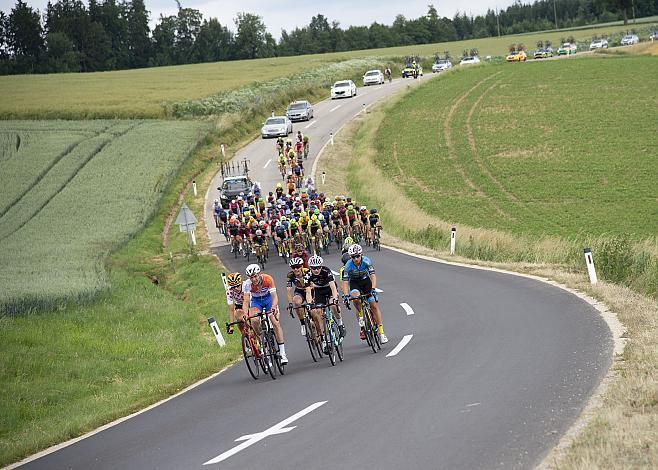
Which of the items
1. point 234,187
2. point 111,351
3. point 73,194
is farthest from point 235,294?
point 73,194

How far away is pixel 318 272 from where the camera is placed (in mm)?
15805

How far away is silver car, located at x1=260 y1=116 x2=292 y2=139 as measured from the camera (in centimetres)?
6488

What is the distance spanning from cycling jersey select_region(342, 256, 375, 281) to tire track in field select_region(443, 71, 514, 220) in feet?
82.4

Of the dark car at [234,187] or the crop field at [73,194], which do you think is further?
the dark car at [234,187]

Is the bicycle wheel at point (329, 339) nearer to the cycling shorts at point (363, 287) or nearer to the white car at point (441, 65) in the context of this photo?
the cycling shorts at point (363, 287)

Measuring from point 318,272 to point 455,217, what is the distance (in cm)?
2643

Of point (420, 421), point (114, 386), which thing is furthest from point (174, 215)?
point (420, 421)

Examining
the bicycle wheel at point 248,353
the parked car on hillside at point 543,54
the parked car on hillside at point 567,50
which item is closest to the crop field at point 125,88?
the parked car on hillside at point 567,50

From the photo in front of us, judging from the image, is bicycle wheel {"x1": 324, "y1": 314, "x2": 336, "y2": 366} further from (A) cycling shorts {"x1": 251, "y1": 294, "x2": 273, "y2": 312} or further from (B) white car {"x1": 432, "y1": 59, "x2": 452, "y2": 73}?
(B) white car {"x1": 432, "y1": 59, "x2": 452, "y2": 73}

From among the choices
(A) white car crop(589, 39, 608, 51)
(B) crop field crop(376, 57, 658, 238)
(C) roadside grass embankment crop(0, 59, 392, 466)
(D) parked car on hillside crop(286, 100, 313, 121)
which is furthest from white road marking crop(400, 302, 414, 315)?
(A) white car crop(589, 39, 608, 51)

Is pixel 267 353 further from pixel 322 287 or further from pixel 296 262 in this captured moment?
pixel 296 262

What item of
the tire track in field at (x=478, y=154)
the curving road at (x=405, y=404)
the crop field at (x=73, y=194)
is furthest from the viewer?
the tire track in field at (x=478, y=154)

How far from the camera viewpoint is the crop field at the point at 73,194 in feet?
94.9

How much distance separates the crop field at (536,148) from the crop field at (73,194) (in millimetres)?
13803
